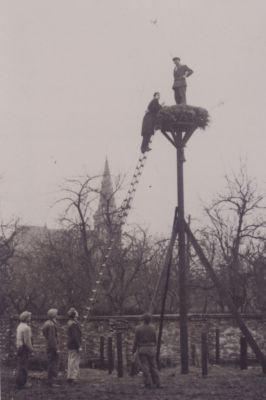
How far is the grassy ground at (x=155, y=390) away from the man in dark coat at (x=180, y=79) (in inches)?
248

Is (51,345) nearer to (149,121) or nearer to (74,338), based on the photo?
(74,338)

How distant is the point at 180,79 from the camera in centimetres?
1246

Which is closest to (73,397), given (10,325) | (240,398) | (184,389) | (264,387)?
(184,389)

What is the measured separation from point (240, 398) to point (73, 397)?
2.57 meters

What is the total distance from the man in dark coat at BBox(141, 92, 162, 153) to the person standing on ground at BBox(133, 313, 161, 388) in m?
4.71

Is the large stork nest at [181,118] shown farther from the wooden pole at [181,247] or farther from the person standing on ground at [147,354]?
the person standing on ground at [147,354]

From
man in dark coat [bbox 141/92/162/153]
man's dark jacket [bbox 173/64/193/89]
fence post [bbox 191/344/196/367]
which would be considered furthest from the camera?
fence post [bbox 191/344/196/367]

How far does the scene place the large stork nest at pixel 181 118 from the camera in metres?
11.9

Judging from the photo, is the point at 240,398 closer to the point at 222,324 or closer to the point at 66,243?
the point at 222,324

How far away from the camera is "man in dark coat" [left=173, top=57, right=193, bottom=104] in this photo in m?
12.5

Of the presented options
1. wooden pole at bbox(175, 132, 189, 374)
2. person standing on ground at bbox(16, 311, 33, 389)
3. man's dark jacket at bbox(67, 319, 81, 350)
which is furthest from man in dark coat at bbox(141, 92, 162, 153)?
person standing on ground at bbox(16, 311, 33, 389)

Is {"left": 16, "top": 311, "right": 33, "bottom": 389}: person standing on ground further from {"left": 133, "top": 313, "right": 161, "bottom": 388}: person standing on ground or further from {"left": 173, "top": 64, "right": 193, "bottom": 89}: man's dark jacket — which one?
{"left": 173, "top": 64, "right": 193, "bottom": 89}: man's dark jacket

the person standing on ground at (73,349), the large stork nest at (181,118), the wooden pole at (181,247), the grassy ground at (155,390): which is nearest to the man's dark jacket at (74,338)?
the person standing on ground at (73,349)

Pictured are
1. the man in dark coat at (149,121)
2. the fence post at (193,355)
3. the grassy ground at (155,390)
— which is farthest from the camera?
the fence post at (193,355)
